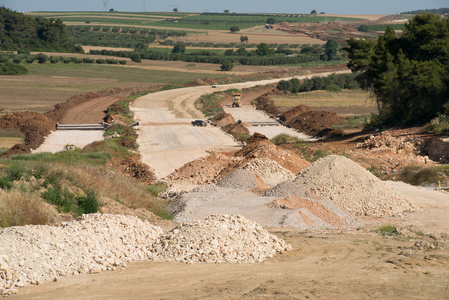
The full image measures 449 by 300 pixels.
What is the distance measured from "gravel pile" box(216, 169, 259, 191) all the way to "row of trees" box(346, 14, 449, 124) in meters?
23.4

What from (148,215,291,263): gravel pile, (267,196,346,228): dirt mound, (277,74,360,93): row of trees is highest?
(148,215,291,263): gravel pile

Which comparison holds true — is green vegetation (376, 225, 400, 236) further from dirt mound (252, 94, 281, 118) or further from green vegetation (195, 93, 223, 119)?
dirt mound (252, 94, 281, 118)

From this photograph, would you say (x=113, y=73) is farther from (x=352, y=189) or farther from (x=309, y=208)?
(x=309, y=208)

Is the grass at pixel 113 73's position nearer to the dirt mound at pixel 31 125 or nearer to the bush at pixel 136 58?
the bush at pixel 136 58

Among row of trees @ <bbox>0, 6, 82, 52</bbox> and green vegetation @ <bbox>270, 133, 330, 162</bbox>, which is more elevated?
row of trees @ <bbox>0, 6, 82, 52</bbox>

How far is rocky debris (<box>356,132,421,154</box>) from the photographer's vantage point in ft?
142

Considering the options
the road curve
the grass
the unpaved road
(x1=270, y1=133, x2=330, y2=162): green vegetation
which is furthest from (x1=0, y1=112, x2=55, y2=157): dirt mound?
the grass

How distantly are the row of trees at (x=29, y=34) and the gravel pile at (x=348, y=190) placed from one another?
438 ft

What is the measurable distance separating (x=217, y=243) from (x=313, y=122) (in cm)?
4897

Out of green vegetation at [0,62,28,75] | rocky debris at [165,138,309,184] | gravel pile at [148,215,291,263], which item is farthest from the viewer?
green vegetation at [0,62,28,75]

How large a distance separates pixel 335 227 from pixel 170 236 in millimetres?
8485

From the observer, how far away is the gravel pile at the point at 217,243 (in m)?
16.2

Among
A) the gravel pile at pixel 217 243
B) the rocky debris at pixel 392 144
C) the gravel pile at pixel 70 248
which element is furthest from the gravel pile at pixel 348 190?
the rocky debris at pixel 392 144

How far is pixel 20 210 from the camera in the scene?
57.9 feet
